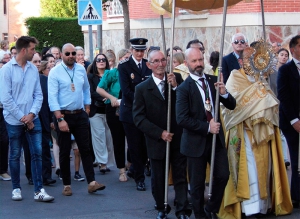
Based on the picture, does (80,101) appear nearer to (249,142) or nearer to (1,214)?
(1,214)

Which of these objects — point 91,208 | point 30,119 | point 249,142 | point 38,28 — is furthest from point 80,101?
point 38,28

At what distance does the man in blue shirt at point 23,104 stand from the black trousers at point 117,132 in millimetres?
1945

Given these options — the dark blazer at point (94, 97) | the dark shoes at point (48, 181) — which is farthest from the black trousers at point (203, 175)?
the dark blazer at point (94, 97)

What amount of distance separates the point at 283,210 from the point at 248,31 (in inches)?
397

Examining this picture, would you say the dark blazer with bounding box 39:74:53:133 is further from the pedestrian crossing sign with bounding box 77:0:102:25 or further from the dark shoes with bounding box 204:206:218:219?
the pedestrian crossing sign with bounding box 77:0:102:25

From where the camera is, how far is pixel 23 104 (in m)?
9.26

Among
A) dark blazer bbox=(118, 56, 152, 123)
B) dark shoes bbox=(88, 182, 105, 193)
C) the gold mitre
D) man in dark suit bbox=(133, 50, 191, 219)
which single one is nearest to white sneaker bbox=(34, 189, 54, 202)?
dark shoes bbox=(88, 182, 105, 193)

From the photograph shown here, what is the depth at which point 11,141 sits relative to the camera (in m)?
9.41

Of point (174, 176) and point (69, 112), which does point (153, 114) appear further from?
point (69, 112)

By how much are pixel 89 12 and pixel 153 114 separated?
763 cm

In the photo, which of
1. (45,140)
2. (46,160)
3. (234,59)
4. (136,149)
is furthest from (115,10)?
(234,59)

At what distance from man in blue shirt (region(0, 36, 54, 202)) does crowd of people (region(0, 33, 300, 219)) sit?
0.01 meters

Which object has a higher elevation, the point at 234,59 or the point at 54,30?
the point at 234,59

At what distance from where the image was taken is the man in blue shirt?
30.1 ft
